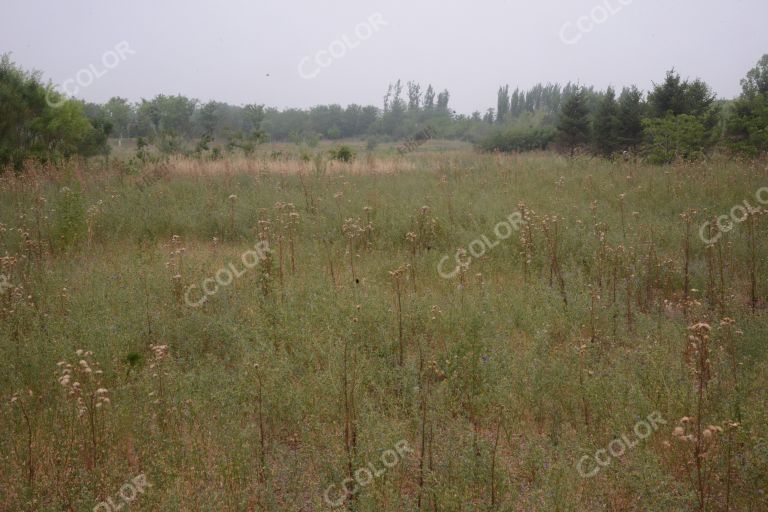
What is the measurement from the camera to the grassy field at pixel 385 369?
2.67 meters

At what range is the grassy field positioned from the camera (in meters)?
2.67

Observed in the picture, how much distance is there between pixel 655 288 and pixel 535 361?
8.74ft

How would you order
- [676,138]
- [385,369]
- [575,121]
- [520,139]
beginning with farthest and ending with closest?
1. [520,139]
2. [575,121]
3. [676,138]
4. [385,369]

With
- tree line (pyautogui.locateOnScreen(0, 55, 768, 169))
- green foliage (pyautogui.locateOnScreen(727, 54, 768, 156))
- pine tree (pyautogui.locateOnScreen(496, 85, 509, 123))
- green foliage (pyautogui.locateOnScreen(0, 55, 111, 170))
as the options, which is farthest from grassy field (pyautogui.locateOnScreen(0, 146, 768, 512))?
pine tree (pyautogui.locateOnScreen(496, 85, 509, 123))

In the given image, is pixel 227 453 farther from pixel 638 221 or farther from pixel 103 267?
pixel 638 221

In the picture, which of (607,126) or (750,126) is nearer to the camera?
(750,126)

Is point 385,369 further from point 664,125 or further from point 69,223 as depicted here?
point 664,125

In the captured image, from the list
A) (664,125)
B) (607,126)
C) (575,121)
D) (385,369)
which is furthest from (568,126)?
(385,369)

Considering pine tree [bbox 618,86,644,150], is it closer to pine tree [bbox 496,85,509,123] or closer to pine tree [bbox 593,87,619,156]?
pine tree [bbox 593,87,619,156]

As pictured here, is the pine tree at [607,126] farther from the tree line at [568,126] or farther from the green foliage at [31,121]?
→ the green foliage at [31,121]

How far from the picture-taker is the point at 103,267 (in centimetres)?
594

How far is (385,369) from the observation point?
3.76 meters

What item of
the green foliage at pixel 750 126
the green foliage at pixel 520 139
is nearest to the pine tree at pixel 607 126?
the green foliage at pixel 750 126

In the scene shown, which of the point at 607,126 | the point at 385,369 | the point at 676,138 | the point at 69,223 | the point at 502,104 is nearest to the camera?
the point at 385,369
